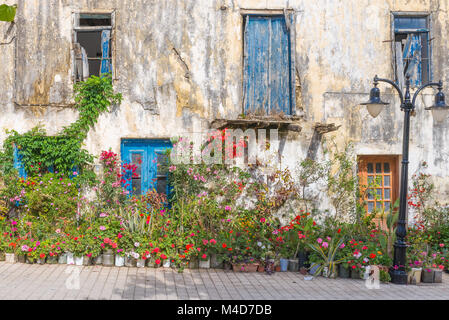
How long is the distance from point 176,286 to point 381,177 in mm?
5745

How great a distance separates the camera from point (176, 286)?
22.8 feet

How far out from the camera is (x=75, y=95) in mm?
9781

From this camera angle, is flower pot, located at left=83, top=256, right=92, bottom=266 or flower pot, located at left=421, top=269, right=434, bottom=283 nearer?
flower pot, located at left=421, top=269, right=434, bottom=283

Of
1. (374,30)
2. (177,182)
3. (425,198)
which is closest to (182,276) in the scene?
(177,182)

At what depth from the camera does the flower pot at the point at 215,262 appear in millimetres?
8148

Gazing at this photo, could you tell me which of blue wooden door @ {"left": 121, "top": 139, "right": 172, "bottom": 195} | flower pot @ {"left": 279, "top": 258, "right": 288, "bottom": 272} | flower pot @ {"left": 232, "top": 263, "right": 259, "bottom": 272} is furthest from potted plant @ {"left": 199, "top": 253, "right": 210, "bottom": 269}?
blue wooden door @ {"left": 121, "top": 139, "right": 172, "bottom": 195}

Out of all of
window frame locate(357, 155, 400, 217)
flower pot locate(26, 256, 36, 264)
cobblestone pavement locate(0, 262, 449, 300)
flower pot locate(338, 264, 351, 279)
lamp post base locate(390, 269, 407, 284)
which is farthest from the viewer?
window frame locate(357, 155, 400, 217)

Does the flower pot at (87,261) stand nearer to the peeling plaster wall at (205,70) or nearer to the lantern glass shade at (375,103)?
the peeling plaster wall at (205,70)

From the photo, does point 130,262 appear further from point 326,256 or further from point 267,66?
point 267,66

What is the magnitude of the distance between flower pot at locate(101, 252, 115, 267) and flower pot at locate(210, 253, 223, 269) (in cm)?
176

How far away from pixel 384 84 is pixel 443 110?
9.60ft

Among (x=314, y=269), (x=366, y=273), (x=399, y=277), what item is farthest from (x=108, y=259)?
(x=399, y=277)

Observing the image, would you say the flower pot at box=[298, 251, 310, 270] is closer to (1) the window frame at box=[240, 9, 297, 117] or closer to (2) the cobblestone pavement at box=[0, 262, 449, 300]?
(2) the cobblestone pavement at box=[0, 262, 449, 300]

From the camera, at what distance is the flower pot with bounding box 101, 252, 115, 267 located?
26.3 ft
